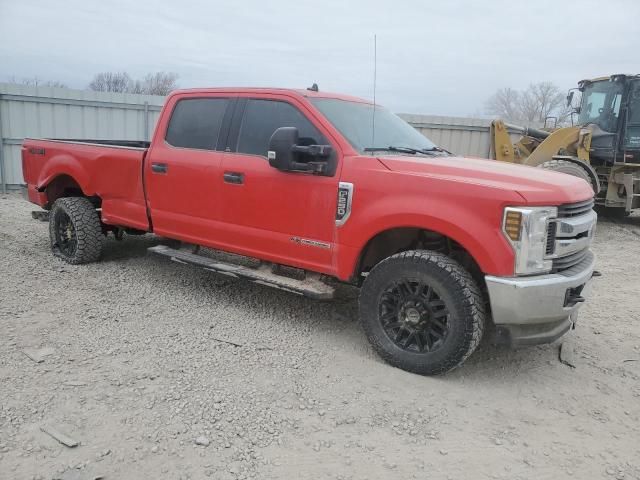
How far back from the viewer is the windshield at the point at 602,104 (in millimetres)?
11077

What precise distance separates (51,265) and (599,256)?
24.5ft

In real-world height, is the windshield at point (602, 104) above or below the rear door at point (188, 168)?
above

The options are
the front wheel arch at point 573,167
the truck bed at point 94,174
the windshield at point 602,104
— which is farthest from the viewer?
the windshield at point 602,104

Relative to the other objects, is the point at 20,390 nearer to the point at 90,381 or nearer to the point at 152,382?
the point at 90,381

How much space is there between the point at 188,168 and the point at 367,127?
5.55 feet

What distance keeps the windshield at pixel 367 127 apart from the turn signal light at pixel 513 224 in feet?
4.28

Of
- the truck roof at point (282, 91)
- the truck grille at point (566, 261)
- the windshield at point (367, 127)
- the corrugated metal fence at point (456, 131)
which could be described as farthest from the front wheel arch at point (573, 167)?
the truck grille at point (566, 261)

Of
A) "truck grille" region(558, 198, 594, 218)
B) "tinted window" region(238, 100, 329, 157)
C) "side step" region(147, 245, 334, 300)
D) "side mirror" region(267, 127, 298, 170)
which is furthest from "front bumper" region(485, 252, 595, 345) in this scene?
"tinted window" region(238, 100, 329, 157)

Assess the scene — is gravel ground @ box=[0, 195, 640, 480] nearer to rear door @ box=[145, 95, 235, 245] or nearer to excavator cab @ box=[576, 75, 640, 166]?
rear door @ box=[145, 95, 235, 245]

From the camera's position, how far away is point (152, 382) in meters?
3.46

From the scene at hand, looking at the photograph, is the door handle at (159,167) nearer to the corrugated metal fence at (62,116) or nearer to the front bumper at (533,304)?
the front bumper at (533,304)

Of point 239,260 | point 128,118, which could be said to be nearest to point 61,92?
point 128,118

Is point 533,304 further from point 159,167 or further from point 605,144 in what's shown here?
point 605,144

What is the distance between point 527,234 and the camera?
3.26 m
